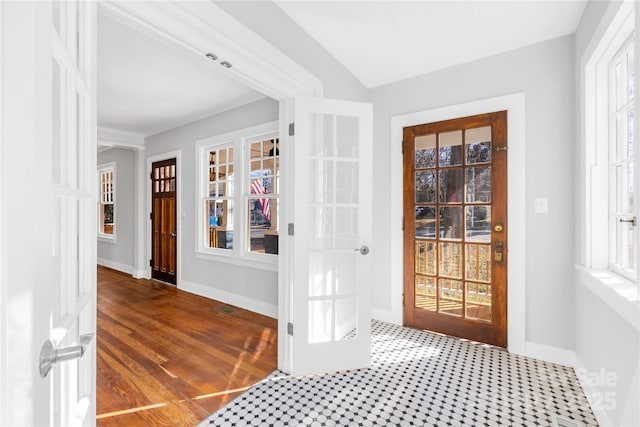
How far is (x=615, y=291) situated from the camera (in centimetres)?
150

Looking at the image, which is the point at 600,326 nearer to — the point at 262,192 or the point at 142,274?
the point at 262,192

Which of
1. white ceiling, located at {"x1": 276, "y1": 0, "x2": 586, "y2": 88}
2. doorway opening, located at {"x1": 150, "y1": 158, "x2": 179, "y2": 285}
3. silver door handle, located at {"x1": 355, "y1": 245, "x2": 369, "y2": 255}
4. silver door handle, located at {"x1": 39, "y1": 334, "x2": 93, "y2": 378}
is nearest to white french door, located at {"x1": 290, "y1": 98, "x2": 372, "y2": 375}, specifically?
silver door handle, located at {"x1": 355, "y1": 245, "x2": 369, "y2": 255}

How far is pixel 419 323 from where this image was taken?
3.10 meters

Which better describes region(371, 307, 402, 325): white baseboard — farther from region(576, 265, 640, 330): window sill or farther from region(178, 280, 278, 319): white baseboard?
region(576, 265, 640, 330): window sill

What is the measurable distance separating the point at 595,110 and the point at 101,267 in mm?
7952

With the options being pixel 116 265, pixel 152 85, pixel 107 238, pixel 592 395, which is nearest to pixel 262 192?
pixel 152 85

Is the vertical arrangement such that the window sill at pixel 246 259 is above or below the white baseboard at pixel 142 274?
above

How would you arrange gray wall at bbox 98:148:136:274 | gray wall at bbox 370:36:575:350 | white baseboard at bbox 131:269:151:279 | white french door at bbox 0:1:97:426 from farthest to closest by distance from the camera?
gray wall at bbox 98:148:136:274 → white baseboard at bbox 131:269:151:279 → gray wall at bbox 370:36:575:350 → white french door at bbox 0:1:97:426

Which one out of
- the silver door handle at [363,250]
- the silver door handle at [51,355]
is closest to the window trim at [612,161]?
the silver door handle at [363,250]

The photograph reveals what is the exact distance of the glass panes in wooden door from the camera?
2.76 meters

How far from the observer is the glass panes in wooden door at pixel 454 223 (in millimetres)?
2764

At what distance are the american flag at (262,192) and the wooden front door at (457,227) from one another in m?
1.71

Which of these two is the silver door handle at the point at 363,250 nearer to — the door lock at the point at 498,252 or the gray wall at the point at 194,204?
the door lock at the point at 498,252

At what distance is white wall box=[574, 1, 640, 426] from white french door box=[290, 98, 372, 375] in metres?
1.39
